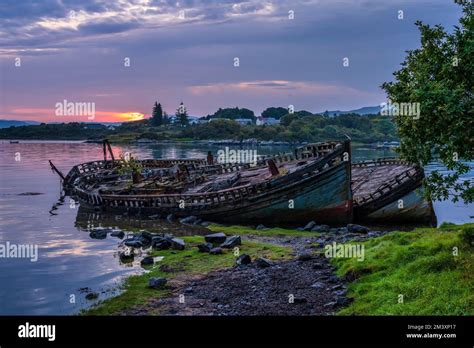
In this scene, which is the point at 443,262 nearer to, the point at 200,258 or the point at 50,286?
the point at 200,258

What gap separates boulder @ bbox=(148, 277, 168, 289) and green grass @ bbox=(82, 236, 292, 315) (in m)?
0.21

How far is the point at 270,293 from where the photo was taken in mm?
18281

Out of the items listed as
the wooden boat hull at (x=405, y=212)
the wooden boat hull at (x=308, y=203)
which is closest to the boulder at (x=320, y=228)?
the wooden boat hull at (x=308, y=203)

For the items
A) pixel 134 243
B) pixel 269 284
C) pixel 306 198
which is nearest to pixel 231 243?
pixel 134 243

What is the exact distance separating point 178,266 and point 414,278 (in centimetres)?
1128

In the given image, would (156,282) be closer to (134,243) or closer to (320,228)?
(134,243)

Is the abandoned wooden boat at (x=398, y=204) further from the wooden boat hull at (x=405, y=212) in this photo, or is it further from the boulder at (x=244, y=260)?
the boulder at (x=244, y=260)

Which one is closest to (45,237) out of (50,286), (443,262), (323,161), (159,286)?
(50,286)

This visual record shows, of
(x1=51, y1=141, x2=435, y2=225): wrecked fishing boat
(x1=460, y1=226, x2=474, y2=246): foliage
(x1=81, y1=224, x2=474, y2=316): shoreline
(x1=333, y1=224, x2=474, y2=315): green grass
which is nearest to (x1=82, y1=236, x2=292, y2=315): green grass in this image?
(x1=81, y1=224, x2=474, y2=316): shoreline

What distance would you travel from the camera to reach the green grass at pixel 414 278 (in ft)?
45.5

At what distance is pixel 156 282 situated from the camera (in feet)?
66.9

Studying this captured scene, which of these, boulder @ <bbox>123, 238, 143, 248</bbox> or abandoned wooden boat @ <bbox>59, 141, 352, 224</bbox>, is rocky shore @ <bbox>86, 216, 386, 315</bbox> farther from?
abandoned wooden boat @ <bbox>59, 141, 352, 224</bbox>

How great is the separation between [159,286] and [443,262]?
10570mm

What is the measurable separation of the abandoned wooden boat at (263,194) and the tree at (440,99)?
15.3 metres
